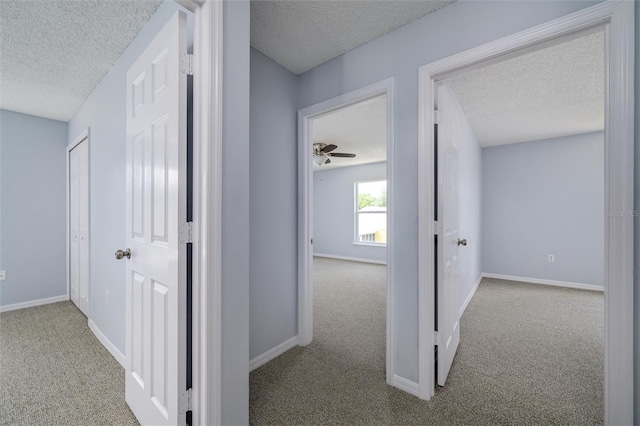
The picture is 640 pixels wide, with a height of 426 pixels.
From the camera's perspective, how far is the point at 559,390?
1852 mm

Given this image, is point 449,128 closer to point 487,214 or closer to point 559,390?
point 559,390

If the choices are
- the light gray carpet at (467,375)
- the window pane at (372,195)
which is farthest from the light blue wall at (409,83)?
the window pane at (372,195)

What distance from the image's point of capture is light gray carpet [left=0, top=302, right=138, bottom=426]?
62.6 inches

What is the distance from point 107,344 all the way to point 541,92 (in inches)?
190

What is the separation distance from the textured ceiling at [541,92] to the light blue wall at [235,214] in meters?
1.92

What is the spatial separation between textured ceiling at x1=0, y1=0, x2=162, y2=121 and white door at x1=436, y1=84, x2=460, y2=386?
6.50ft

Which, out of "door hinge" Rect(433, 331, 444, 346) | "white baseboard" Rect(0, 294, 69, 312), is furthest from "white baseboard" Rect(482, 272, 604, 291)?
"white baseboard" Rect(0, 294, 69, 312)

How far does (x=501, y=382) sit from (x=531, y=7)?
91.4 inches

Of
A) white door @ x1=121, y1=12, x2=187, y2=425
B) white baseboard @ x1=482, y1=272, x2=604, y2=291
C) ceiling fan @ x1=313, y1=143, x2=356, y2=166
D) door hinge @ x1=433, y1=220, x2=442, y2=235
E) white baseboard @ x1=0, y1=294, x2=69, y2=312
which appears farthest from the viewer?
ceiling fan @ x1=313, y1=143, x2=356, y2=166

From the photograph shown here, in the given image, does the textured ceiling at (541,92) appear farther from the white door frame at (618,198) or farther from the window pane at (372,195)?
the window pane at (372,195)

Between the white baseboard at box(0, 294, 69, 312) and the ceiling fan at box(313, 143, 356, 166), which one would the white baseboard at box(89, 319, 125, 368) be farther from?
the ceiling fan at box(313, 143, 356, 166)

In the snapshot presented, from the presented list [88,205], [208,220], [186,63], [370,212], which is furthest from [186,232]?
[370,212]

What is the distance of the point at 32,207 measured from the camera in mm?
3395

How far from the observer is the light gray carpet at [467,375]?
5.28 feet
